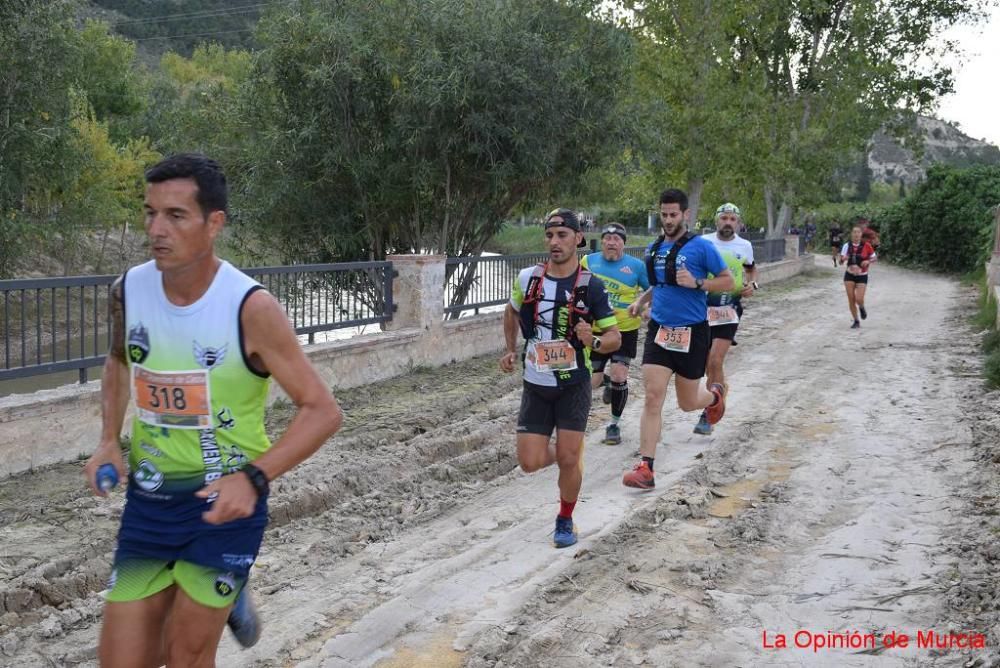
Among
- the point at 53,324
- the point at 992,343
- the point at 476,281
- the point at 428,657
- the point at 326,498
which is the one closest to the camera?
the point at 428,657

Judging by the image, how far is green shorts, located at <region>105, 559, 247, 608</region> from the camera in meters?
2.86

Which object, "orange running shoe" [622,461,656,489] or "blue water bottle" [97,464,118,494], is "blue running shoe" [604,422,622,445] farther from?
"blue water bottle" [97,464,118,494]

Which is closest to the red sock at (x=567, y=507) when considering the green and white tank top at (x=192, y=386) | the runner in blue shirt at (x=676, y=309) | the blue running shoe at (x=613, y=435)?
the runner in blue shirt at (x=676, y=309)

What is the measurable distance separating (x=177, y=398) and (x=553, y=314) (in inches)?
134

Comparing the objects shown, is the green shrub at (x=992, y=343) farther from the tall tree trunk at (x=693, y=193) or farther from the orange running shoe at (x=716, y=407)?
the tall tree trunk at (x=693, y=193)

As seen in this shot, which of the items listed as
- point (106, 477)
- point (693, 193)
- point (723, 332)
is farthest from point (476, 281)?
point (693, 193)

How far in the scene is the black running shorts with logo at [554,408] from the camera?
5.99 meters

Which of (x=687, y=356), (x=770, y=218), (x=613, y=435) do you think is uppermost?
(x=770, y=218)

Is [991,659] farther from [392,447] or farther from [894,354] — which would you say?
[894,354]

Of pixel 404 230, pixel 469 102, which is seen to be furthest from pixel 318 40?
pixel 404 230

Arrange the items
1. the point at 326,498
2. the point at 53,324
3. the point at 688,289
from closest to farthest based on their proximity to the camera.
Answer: the point at 326,498 < the point at 688,289 < the point at 53,324

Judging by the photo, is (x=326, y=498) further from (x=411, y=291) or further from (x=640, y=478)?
(x=411, y=291)

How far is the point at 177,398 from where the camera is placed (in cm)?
288

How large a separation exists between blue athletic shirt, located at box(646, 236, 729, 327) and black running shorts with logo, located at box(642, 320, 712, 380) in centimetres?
9
